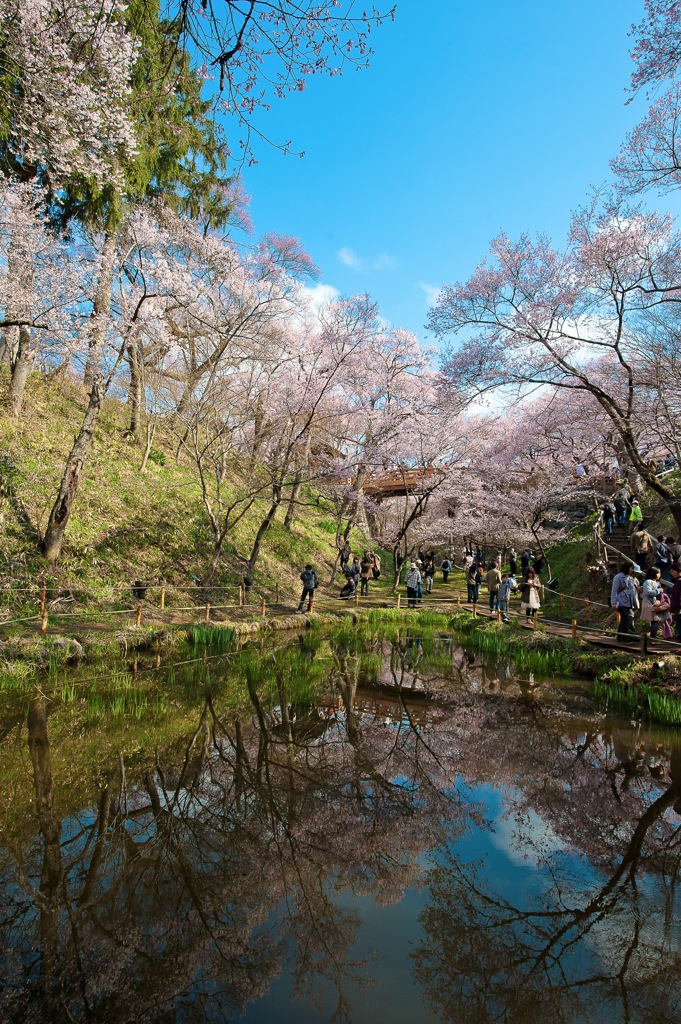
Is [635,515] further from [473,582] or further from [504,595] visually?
[504,595]

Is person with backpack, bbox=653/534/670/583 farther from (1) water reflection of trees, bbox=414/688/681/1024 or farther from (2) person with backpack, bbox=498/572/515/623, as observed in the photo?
(1) water reflection of trees, bbox=414/688/681/1024

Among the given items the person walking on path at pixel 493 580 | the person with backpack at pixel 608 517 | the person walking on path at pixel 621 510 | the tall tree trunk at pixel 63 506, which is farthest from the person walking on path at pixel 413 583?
the tall tree trunk at pixel 63 506

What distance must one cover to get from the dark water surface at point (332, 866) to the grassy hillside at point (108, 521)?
5.53 m

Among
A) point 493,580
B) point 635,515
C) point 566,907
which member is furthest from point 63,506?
point 635,515

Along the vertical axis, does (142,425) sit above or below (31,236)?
below

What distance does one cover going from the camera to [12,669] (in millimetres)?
7695

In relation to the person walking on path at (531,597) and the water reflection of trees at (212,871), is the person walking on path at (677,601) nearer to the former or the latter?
the person walking on path at (531,597)

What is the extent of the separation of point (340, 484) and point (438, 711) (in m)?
13.4

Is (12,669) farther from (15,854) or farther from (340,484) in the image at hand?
(340,484)

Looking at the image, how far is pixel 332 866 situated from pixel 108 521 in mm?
11964

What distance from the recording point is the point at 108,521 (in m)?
13.8

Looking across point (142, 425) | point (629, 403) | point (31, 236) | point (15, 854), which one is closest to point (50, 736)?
point (15, 854)

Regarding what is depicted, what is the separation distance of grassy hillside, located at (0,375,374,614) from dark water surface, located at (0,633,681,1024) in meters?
5.53

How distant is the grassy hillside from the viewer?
11.6 metres
